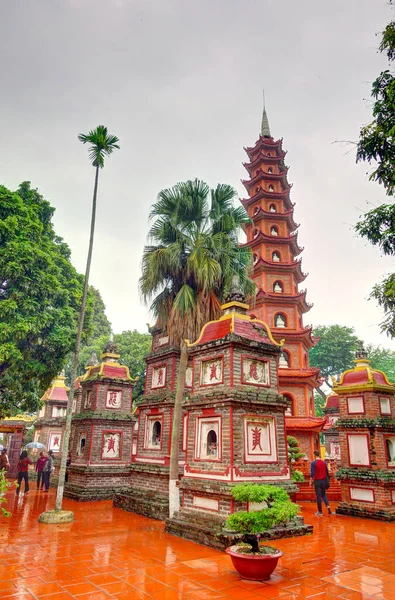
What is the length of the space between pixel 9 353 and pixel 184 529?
26.4ft

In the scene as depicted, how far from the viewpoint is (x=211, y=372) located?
1105 cm

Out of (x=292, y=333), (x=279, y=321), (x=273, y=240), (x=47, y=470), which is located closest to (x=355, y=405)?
(x=292, y=333)

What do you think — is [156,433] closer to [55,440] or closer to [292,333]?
[292,333]

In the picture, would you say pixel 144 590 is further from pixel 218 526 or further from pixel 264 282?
pixel 264 282

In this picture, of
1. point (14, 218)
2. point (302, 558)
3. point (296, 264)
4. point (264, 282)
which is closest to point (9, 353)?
point (14, 218)

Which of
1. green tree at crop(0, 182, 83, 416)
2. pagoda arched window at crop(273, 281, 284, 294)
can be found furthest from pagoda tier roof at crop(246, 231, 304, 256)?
green tree at crop(0, 182, 83, 416)

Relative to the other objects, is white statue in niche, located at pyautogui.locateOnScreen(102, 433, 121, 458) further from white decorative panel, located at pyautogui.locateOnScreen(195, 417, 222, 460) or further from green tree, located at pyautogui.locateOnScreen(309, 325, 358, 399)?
green tree, located at pyautogui.locateOnScreen(309, 325, 358, 399)

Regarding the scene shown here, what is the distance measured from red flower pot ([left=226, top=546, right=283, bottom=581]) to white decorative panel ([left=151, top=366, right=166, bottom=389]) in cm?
892

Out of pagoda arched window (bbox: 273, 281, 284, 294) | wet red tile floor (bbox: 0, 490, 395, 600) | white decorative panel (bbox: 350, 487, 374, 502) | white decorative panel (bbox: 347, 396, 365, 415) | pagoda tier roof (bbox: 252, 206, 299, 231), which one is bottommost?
wet red tile floor (bbox: 0, 490, 395, 600)

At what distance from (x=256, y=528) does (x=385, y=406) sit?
9.03 meters

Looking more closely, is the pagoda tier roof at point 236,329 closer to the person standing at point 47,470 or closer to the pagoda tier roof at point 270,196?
the person standing at point 47,470

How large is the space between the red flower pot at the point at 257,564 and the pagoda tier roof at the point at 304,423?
14537mm

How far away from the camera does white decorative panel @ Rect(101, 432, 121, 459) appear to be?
1769 centimetres

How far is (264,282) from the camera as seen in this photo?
965 inches
